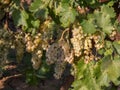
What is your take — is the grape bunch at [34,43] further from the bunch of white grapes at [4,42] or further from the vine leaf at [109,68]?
the vine leaf at [109,68]

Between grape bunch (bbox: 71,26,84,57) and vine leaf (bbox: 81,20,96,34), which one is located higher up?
vine leaf (bbox: 81,20,96,34)

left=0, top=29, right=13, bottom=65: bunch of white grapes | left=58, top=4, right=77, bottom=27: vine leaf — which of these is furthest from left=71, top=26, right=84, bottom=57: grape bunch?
left=0, top=29, right=13, bottom=65: bunch of white grapes

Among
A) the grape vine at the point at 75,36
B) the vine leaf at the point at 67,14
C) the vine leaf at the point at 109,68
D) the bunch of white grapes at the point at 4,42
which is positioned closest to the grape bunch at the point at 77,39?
the grape vine at the point at 75,36

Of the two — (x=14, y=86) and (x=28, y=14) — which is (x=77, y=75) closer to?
(x=28, y=14)

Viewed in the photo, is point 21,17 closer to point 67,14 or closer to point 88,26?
point 67,14

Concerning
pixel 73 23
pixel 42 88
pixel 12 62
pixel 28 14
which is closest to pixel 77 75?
pixel 73 23

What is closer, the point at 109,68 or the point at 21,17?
A: the point at 109,68

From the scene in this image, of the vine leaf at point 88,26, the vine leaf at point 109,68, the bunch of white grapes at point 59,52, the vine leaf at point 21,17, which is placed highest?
the vine leaf at point 21,17

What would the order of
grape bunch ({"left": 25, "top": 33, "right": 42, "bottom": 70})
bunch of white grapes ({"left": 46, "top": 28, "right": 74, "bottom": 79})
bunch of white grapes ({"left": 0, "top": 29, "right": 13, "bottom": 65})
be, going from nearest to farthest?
bunch of white grapes ({"left": 46, "top": 28, "right": 74, "bottom": 79})
grape bunch ({"left": 25, "top": 33, "right": 42, "bottom": 70})
bunch of white grapes ({"left": 0, "top": 29, "right": 13, "bottom": 65})

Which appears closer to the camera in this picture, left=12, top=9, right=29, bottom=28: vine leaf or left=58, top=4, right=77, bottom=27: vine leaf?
left=58, top=4, right=77, bottom=27: vine leaf

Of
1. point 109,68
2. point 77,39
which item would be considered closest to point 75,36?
point 77,39

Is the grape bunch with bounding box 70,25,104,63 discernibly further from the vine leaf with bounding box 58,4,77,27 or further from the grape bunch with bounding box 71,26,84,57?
the vine leaf with bounding box 58,4,77,27
